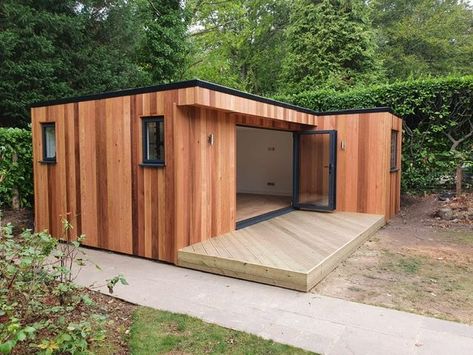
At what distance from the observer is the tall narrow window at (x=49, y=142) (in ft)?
18.8

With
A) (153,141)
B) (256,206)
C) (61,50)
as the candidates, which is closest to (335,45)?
(256,206)

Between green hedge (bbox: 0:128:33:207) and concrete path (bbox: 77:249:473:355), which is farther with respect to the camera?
green hedge (bbox: 0:128:33:207)

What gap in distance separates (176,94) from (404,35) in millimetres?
14805

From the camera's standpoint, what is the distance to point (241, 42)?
58.0 feet

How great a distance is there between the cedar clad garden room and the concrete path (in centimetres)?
30

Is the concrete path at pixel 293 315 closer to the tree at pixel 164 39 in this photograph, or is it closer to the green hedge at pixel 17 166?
the green hedge at pixel 17 166

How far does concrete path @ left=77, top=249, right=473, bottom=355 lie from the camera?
258cm

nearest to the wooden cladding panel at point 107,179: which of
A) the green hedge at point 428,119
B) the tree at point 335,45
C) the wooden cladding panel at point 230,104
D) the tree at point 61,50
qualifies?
the wooden cladding panel at point 230,104

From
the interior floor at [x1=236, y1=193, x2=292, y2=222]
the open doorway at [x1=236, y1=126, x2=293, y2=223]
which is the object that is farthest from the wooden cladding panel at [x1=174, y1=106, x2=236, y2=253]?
the open doorway at [x1=236, y1=126, x2=293, y2=223]

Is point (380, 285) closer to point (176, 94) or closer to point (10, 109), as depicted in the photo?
point (176, 94)

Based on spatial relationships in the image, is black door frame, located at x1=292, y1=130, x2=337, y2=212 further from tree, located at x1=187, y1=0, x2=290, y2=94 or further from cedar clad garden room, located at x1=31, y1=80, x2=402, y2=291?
tree, located at x1=187, y1=0, x2=290, y2=94

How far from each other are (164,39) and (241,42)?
6984 millimetres

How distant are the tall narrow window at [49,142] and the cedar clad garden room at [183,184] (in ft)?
0.06

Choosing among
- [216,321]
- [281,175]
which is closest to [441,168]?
[281,175]
